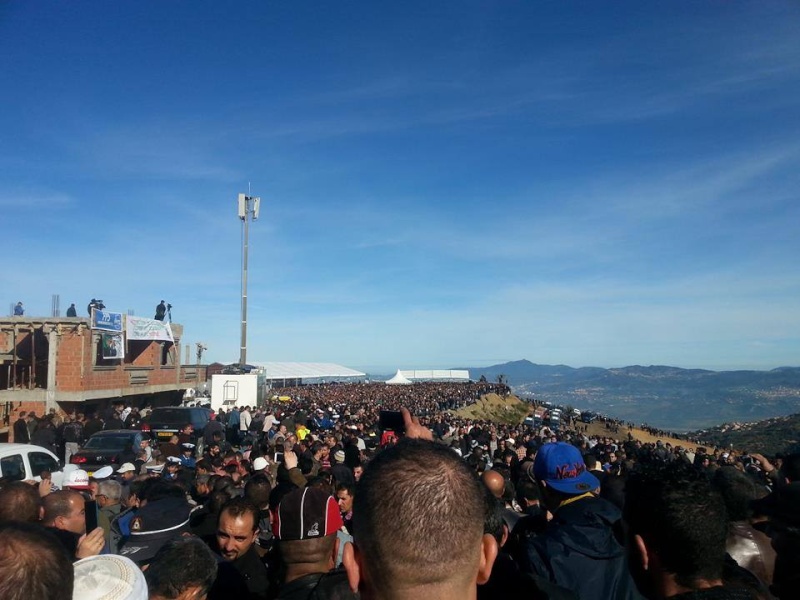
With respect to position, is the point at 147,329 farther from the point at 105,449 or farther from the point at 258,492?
the point at 258,492

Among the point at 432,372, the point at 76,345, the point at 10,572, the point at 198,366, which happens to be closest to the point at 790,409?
the point at 432,372

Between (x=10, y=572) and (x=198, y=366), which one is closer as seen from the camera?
(x=10, y=572)

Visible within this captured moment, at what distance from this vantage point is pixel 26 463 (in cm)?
872

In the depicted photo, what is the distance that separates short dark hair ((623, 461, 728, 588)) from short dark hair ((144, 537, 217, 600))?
7.03 feet

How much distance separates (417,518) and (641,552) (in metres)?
1.09

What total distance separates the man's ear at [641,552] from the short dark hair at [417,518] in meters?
0.88

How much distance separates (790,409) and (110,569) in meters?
183

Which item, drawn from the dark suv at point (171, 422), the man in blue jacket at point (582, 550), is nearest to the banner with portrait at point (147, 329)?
the dark suv at point (171, 422)

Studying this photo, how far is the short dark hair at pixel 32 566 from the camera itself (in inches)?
69.8

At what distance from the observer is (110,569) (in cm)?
223

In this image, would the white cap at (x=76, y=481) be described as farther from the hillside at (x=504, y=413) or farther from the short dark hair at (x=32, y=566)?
the hillside at (x=504, y=413)

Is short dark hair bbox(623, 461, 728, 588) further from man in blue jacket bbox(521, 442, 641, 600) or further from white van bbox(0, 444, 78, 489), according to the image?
white van bbox(0, 444, 78, 489)

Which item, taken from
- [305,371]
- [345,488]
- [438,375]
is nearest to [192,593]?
[345,488]

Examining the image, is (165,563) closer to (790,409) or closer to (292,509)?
(292,509)
